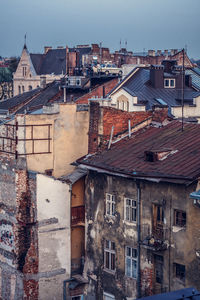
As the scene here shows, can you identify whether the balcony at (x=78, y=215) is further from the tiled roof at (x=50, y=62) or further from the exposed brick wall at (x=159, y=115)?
the tiled roof at (x=50, y=62)

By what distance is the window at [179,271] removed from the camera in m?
22.1

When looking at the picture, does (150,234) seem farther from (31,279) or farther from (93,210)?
(31,279)

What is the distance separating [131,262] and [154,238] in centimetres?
183

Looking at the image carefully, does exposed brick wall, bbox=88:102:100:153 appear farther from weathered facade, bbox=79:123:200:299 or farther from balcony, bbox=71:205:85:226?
balcony, bbox=71:205:85:226

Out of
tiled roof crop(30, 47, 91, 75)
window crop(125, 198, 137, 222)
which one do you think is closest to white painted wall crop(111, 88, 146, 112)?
window crop(125, 198, 137, 222)

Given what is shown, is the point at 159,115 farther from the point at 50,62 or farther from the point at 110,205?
the point at 50,62

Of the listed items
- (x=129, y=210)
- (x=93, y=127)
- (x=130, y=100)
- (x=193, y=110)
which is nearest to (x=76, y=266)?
(x=129, y=210)

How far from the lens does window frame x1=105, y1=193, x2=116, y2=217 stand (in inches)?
984

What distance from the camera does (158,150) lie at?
23.9 meters

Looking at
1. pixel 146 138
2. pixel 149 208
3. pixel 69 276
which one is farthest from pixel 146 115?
pixel 69 276

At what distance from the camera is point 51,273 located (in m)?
27.9

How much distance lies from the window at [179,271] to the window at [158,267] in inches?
28.5

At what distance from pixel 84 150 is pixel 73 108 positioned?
212 cm

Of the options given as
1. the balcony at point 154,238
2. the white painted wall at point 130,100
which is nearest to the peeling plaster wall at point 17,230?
the balcony at point 154,238
